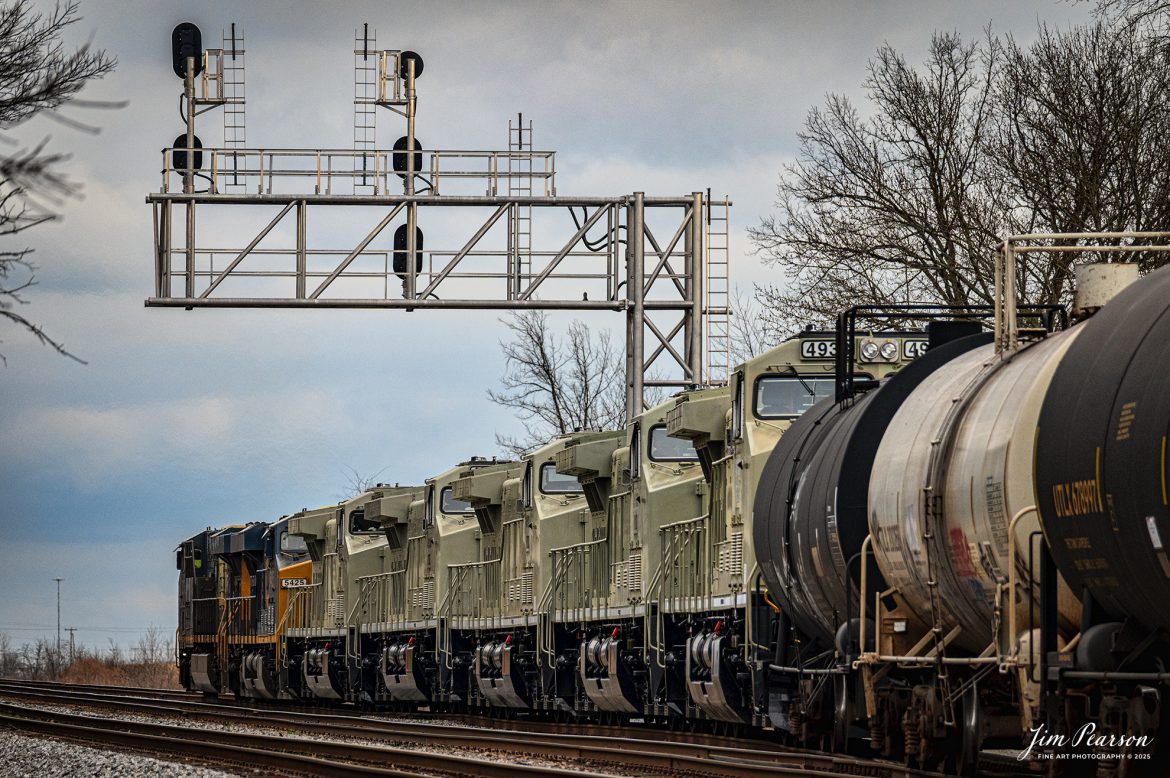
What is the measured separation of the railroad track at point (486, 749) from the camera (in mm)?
14203

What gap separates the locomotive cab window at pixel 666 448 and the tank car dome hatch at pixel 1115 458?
39.7ft

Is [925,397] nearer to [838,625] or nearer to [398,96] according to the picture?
[838,625]

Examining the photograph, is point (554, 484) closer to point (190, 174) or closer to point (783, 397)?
point (190, 174)

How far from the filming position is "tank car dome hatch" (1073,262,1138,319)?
11125 mm

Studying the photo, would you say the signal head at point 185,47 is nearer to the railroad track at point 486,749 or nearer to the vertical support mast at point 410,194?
the vertical support mast at point 410,194

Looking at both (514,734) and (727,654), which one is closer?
(727,654)

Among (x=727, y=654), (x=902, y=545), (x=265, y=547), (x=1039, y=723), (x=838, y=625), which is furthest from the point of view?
(x=265, y=547)

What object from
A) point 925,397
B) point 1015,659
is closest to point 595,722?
point 925,397

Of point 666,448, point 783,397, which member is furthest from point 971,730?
point 666,448

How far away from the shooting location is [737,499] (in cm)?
1798

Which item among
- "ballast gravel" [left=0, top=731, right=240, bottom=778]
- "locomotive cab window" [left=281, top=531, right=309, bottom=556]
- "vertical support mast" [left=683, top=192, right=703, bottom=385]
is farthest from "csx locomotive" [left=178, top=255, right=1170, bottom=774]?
"locomotive cab window" [left=281, top=531, right=309, bottom=556]

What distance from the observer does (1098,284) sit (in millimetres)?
11227

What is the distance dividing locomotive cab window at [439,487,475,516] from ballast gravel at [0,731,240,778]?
11796 millimetres

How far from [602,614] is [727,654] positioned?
578 cm
